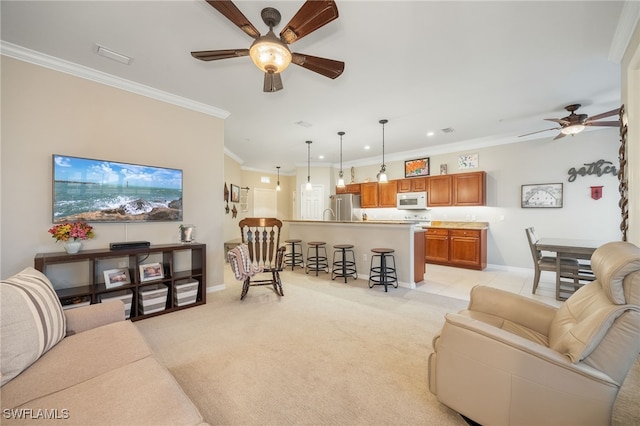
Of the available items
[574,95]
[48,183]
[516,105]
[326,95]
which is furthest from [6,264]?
[574,95]

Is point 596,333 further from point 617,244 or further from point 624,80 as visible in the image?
point 624,80

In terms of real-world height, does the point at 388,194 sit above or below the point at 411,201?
above

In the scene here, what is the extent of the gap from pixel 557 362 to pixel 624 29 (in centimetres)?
294

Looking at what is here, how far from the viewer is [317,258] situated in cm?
511

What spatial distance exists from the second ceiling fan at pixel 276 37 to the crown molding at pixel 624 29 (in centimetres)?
228

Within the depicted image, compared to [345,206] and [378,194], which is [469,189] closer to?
[378,194]

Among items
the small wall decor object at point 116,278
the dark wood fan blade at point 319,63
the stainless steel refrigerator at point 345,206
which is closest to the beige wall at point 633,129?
the dark wood fan blade at point 319,63

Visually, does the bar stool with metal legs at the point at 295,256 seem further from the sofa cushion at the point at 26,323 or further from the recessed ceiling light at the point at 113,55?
the sofa cushion at the point at 26,323

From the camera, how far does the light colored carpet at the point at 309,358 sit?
156 centimetres

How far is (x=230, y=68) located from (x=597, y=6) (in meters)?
3.30

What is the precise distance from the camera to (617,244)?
148cm

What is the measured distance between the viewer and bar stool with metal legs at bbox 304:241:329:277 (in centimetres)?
514

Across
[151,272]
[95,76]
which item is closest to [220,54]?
[95,76]

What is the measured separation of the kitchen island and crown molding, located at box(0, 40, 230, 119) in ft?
10.1
